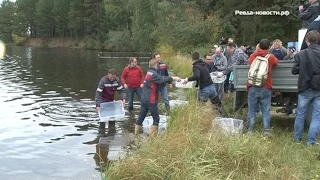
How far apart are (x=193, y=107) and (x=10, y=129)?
534 cm

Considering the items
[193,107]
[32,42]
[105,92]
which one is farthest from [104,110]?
[32,42]

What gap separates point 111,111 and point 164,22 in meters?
32.4

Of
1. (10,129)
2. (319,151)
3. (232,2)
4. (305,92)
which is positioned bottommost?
(10,129)

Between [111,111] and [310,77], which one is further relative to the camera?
[111,111]

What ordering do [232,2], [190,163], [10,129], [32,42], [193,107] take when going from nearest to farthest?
[190,163] → [193,107] → [10,129] → [232,2] → [32,42]

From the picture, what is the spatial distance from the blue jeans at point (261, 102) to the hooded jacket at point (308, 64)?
0.96 meters

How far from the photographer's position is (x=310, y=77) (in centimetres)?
690

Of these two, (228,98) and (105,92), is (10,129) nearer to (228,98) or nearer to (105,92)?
(105,92)

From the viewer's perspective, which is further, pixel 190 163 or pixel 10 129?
pixel 10 129

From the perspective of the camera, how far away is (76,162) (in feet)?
26.4

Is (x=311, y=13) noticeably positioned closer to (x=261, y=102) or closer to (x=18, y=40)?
(x=261, y=102)

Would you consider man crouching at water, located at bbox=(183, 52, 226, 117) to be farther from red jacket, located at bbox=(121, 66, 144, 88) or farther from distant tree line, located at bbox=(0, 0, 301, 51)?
distant tree line, located at bbox=(0, 0, 301, 51)

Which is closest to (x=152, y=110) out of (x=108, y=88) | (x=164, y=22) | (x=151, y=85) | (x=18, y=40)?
(x=151, y=85)

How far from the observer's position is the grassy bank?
17.9ft
